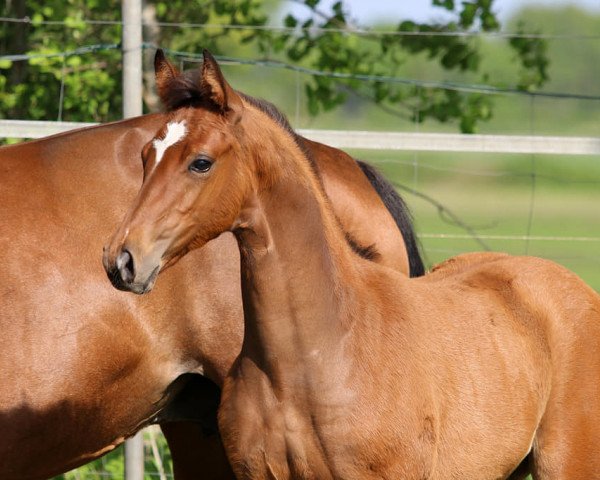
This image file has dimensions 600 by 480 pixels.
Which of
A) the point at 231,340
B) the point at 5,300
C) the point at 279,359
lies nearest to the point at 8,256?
the point at 5,300

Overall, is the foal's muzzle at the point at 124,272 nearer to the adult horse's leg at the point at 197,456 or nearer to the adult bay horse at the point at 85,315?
the adult bay horse at the point at 85,315

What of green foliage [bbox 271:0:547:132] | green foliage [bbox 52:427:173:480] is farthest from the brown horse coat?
green foliage [bbox 271:0:547:132]

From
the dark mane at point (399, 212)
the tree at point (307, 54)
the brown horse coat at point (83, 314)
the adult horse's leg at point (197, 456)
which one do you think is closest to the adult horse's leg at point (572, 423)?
the dark mane at point (399, 212)

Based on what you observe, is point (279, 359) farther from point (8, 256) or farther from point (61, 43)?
point (61, 43)

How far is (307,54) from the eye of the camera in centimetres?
646

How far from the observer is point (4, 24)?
629 cm

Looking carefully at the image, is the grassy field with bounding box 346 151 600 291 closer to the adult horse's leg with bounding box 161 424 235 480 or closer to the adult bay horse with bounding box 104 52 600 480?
the adult horse's leg with bounding box 161 424 235 480

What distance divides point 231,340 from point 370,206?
783 millimetres

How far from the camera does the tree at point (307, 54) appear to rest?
237 inches

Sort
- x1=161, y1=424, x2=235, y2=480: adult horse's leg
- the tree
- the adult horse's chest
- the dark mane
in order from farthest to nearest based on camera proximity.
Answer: the tree < x1=161, y1=424, x2=235, y2=480: adult horse's leg < the dark mane < the adult horse's chest

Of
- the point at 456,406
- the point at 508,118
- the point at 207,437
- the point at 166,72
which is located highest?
the point at 166,72

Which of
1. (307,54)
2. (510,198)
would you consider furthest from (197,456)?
(510,198)

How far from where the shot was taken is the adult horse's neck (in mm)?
2951

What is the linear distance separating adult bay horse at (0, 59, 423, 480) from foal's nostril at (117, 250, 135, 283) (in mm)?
797
